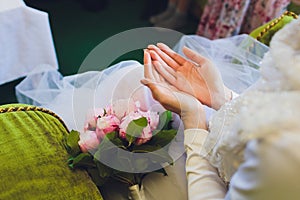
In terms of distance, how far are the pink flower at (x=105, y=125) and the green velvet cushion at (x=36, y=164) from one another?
0.10m

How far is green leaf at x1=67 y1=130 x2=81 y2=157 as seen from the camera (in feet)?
2.70

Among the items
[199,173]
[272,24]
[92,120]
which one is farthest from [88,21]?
[199,173]

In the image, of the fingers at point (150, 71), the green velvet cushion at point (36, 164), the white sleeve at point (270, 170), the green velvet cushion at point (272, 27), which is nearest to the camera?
the white sleeve at point (270, 170)

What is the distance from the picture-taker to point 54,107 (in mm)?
1125

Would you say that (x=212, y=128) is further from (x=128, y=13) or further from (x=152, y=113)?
(x=128, y=13)

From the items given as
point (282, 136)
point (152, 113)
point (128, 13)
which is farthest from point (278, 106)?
point (128, 13)

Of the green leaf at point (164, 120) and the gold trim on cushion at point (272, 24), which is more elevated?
the gold trim on cushion at point (272, 24)

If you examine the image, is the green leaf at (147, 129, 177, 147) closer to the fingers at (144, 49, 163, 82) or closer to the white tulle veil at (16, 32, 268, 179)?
the white tulle veil at (16, 32, 268, 179)

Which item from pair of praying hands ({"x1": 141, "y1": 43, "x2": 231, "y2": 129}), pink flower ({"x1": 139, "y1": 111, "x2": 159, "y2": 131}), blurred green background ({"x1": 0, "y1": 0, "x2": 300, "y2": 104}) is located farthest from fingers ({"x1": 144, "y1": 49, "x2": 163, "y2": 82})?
blurred green background ({"x1": 0, "y1": 0, "x2": 300, "y2": 104})

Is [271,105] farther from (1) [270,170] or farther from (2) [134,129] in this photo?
(2) [134,129]

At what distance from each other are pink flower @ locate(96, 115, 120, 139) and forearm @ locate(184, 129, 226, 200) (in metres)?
0.17

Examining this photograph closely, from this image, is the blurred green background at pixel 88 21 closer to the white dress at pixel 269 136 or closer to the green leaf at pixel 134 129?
the green leaf at pixel 134 129

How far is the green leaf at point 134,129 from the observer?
786mm

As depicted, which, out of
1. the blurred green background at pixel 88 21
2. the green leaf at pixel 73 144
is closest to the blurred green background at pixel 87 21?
the blurred green background at pixel 88 21
